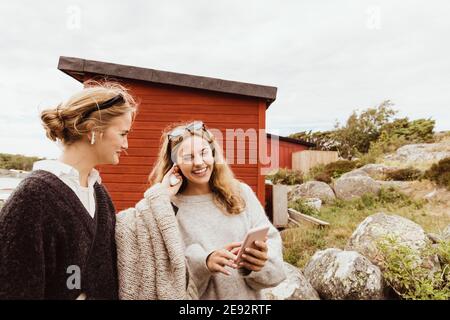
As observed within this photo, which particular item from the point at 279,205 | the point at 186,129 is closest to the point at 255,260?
the point at 186,129

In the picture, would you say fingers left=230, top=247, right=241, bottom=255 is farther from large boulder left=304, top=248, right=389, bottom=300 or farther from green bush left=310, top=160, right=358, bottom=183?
green bush left=310, top=160, right=358, bottom=183

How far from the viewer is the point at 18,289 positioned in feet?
3.65

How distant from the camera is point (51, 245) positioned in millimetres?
1166

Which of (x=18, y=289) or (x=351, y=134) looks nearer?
(x=18, y=289)

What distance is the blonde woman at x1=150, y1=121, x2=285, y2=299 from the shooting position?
5.37ft

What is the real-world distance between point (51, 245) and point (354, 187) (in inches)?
497

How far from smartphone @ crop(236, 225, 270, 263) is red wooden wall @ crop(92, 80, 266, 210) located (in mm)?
5013

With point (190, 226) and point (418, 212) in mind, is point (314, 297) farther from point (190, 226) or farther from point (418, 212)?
point (418, 212)

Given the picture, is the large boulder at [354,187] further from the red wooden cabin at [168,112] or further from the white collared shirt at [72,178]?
the white collared shirt at [72,178]

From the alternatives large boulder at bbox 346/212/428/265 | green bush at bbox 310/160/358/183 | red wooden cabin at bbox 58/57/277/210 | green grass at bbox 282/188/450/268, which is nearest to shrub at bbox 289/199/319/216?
green grass at bbox 282/188/450/268

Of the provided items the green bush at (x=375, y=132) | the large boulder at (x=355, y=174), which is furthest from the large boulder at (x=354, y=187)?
the green bush at (x=375, y=132)
